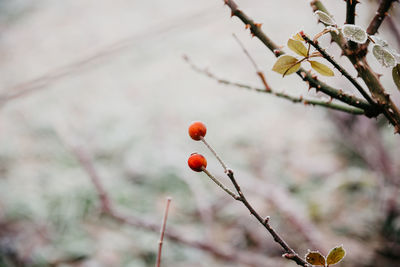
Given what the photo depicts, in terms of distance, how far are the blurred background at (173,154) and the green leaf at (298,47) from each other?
30cm

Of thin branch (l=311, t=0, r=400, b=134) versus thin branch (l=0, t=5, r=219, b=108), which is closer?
thin branch (l=311, t=0, r=400, b=134)

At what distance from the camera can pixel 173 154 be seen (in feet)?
5.82

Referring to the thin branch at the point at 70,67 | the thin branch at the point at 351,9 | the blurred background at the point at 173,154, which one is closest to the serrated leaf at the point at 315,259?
the thin branch at the point at 351,9

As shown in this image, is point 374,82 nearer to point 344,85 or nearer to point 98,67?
point 344,85

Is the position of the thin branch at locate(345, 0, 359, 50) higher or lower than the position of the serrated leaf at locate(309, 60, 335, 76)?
higher

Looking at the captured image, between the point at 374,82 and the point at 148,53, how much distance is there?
275 cm

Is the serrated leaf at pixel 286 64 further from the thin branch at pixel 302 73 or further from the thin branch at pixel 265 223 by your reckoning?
the thin branch at pixel 265 223

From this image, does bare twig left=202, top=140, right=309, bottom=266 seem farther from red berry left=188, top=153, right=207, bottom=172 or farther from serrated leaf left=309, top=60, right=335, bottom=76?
serrated leaf left=309, top=60, right=335, bottom=76

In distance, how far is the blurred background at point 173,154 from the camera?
1235mm

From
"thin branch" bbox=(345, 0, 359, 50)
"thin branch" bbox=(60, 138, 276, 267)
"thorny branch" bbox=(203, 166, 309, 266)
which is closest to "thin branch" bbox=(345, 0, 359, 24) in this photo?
"thin branch" bbox=(345, 0, 359, 50)

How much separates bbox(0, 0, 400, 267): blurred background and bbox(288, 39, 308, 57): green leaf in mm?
295

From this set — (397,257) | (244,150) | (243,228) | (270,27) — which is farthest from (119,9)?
(397,257)

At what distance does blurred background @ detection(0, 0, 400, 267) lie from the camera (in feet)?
4.05

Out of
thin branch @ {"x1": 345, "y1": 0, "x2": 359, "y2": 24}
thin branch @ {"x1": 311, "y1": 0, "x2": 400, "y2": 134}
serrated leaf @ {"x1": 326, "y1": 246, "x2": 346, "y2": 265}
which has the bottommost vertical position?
serrated leaf @ {"x1": 326, "y1": 246, "x2": 346, "y2": 265}
